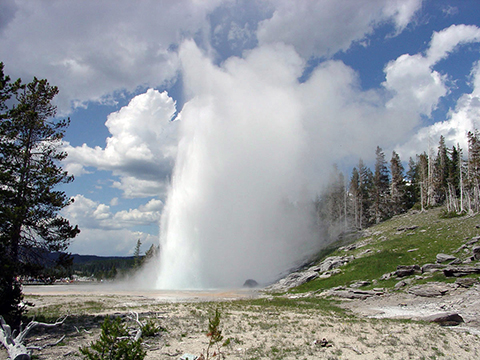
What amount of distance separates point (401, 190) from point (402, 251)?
50.6 metres

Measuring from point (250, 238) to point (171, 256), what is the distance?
22594 millimetres

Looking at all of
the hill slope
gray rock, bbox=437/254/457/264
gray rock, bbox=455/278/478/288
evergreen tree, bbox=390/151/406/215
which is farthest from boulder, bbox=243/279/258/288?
evergreen tree, bbox=390/151/406/215

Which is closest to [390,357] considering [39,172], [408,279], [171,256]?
[39,172]

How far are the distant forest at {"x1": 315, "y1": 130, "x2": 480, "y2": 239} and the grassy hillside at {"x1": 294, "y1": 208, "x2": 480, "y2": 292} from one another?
13.5 metres

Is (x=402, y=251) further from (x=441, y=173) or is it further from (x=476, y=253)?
(x=441, y=173)

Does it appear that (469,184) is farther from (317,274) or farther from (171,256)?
(171,256)

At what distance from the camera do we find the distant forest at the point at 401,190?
62812 millimetres

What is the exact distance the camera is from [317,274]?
46.8 m

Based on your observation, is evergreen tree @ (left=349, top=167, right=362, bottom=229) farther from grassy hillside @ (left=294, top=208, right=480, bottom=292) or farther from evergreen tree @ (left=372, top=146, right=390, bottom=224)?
grassy hillside @ (left=294, top=208, right=480, bottom=292)

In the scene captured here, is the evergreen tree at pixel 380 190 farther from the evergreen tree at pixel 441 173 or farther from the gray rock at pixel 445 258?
the gray rock at pixel 445 258

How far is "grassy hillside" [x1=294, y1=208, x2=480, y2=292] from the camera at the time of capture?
118 ft

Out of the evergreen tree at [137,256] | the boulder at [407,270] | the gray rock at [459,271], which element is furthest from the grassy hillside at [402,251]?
the evergreen tree at [137,256]

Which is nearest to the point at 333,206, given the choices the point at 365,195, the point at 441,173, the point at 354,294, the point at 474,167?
the point at 365,195

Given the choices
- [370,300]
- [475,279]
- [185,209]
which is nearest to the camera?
[475,279]
